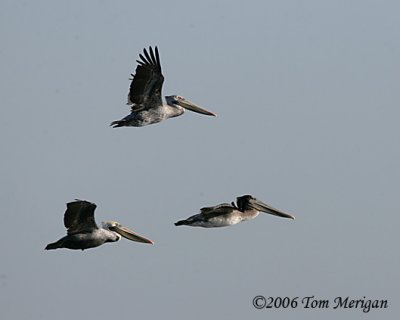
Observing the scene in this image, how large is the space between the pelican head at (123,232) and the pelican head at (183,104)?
3.09 metres

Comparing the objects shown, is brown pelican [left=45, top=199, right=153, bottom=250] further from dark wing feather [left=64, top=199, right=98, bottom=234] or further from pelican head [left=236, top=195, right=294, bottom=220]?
pelican head [left=236, top=195, right=294, bottom=220]

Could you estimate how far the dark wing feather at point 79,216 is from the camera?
31.2m

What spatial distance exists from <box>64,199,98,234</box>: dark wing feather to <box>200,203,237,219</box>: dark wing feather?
2393mm

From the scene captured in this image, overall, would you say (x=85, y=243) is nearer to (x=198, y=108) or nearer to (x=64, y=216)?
(x=64, y=216)

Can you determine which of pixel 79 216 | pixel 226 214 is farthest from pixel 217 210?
pixel 79 216

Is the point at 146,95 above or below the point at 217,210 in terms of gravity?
above

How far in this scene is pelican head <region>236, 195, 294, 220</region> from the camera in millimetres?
34125

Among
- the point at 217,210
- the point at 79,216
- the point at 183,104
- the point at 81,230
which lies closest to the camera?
the point at 79,216

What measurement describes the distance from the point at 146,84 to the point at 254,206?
3590 millimetres

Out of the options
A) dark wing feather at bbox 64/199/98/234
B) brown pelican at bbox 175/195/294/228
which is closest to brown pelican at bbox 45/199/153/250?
dark wing feather at bbox 64/199/98/234

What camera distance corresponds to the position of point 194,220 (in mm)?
32719

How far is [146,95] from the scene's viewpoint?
111ft

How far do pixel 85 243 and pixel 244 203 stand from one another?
159 inches

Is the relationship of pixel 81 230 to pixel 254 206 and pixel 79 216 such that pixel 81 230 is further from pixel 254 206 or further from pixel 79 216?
pixel 254 206
